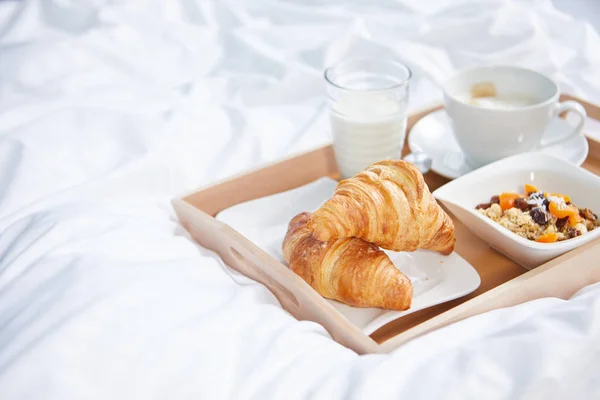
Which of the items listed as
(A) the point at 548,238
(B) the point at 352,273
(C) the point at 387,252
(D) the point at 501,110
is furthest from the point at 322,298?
(D) the point at 501,110

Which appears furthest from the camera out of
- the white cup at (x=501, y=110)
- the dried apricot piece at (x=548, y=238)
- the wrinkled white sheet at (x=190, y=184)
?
the white cup at (x=501, y=110)

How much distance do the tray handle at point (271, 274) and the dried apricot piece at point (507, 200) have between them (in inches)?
13.9

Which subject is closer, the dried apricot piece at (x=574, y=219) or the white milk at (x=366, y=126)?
the dried apricot piece at (x=574, y=219)

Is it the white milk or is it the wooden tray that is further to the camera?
the white milk

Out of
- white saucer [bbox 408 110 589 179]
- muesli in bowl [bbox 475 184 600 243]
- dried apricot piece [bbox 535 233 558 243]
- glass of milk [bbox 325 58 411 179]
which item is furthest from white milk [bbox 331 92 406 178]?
dried apricot piece [bbox 535 233 558 243]

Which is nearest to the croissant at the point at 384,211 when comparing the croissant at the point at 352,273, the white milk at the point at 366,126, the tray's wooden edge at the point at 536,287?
the croissant at the point at 352,273

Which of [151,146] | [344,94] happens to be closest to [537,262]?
[344,94]

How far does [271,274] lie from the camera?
917 mm

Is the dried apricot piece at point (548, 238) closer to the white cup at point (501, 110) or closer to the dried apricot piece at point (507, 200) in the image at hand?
the dried apricot piece at point (507, 200)

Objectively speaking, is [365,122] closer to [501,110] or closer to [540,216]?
[501,110]

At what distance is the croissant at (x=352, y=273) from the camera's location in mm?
856

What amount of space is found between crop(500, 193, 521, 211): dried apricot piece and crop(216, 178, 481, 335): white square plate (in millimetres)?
125

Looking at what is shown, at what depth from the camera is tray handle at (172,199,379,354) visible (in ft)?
2.67

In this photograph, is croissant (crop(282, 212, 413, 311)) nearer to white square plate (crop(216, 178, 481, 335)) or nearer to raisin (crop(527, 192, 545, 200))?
white square plate (crop(216, 178, 481, 335))
